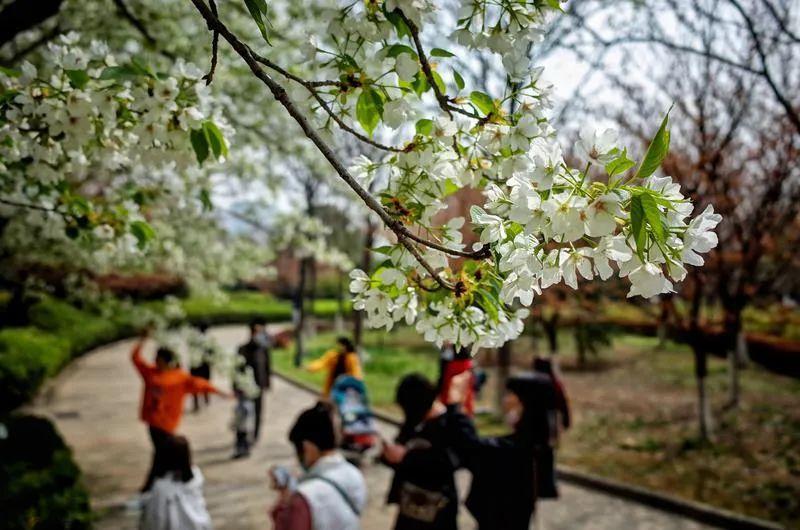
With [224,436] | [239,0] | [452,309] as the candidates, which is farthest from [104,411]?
[452,309]

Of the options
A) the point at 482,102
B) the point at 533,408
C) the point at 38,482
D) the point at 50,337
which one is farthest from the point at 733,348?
the point at 50,337

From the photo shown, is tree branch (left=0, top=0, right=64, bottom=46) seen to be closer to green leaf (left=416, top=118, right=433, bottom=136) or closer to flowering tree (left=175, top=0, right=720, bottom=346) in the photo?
flowering tree (left=175, top=0, right=720, bottom=346)

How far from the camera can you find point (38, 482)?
4512mm

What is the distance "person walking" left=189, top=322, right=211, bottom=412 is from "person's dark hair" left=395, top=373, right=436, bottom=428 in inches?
154

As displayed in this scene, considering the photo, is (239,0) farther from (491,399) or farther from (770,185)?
(491,399)

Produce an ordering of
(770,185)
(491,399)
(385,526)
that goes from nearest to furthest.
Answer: (385,526), (770,185), (491,399)

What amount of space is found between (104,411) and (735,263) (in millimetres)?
11565

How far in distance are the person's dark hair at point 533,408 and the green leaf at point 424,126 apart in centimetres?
275

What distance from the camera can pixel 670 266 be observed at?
117 cm

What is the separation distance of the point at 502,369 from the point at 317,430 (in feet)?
21.2

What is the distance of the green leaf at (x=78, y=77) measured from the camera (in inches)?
77.2

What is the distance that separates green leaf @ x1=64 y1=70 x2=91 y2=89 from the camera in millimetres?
1961

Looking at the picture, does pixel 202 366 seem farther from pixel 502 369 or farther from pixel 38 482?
pixel 38 482

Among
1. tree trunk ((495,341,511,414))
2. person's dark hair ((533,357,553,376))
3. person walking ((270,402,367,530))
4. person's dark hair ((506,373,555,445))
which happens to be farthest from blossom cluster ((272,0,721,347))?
tree trunk ((495,341,511,414))
